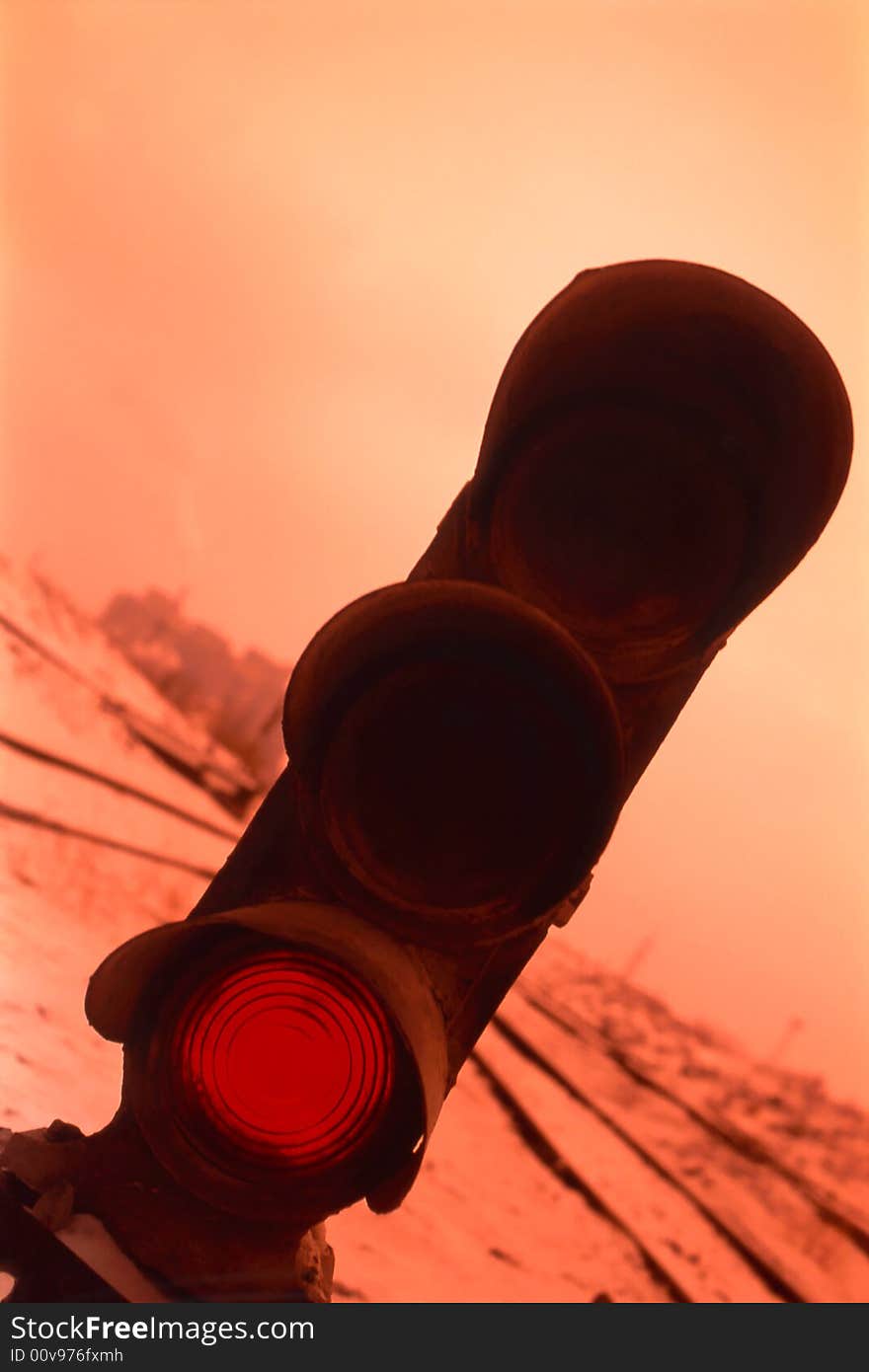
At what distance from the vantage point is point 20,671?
3023 mm

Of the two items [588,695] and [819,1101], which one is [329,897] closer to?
[588,695]

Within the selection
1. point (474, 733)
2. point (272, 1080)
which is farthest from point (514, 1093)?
point (474, 733)

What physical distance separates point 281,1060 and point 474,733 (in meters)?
0.41

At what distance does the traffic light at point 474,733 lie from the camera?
3.70 feet

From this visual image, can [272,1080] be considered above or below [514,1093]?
above

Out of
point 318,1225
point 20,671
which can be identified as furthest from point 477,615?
point 20,671

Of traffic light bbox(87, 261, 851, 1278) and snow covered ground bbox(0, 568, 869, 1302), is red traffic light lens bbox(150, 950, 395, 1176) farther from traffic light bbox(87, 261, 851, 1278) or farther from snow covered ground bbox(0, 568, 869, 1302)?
snow covered ground bbox(0, 568, 869, 1302)

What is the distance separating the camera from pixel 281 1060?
3.76ft

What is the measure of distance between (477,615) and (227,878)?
1.78 ft

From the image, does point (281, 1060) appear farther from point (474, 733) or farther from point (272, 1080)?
point (474, 733)

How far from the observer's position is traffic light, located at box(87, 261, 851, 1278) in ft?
3.70

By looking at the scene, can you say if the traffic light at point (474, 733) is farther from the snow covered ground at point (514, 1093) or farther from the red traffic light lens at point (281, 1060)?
the snow covered ground at point (514, 1093)

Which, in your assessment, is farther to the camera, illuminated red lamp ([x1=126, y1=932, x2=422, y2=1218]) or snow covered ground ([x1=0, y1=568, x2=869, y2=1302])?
snow covered ground ([x1=0, y1=568, x2=869, y2=1302])

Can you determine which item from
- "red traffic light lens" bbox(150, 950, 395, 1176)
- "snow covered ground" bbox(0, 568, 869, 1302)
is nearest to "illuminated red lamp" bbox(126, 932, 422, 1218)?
"red traffic light lens" bbox(150, 950, 395, 1176)
